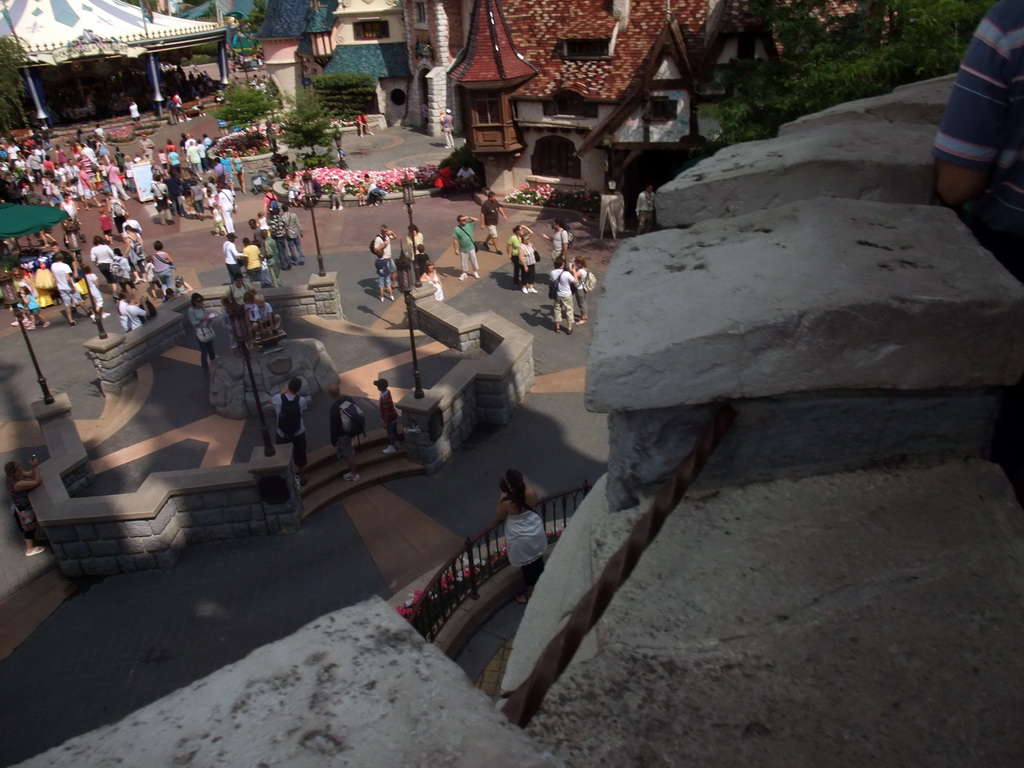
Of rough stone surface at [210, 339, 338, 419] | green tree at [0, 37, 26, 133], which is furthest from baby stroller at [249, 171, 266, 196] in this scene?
rough stone surface at [210, 339, 338, 419]

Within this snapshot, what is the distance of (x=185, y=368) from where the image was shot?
16266 mm

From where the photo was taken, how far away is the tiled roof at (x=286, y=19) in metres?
49.2

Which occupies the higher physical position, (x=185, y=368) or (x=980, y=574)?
(x=980, y=574)

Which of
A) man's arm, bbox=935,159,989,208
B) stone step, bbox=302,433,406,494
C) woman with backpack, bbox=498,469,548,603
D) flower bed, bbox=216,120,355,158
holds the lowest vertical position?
stone step, bbox=302,433,406,494

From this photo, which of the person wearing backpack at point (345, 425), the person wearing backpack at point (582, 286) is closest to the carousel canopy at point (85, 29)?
the person wearing backpack at point (582, 286)

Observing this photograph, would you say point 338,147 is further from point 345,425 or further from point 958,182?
point 958,182

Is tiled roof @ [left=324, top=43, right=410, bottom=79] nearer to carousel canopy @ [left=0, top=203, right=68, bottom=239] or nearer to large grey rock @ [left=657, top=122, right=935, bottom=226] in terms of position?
carousel canopy @ [left=0, top=203, right=68, bottom=239]

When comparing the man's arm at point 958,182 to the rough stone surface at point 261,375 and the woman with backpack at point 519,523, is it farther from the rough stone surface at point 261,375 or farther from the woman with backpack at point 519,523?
the rough stone surface at point 261,375

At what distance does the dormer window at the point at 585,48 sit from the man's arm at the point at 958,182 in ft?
87.7

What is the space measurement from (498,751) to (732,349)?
3.44 feet

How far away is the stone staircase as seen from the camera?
1205cm

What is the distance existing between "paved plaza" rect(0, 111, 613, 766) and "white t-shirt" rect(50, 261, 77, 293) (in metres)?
1.01

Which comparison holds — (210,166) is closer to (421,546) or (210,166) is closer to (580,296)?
(580,296)

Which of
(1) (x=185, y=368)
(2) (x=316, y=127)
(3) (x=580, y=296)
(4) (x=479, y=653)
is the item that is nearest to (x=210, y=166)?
(2) (x=316, y=127)
